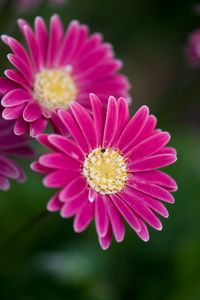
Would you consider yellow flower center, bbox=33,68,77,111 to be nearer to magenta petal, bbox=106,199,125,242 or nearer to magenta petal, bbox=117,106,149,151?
magenta petal, bbox=117,106,149,151

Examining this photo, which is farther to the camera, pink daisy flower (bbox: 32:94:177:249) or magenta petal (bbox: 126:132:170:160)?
magenta petal (bbox: 126:132:170:160)

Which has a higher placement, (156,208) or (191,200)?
(191,200)

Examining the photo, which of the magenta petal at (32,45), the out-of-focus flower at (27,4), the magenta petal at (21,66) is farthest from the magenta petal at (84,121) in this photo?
the out-of-focus flower at (27,4)

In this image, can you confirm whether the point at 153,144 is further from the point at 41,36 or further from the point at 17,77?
the point at 41,36

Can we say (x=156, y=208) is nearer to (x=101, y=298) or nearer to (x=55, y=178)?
(x=55, y=178)

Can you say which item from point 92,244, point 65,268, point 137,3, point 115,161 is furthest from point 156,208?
point 137,3

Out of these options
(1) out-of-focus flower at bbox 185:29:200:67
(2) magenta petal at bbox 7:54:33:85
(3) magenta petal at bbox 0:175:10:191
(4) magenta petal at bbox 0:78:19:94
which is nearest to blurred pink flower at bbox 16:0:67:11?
(1) out-of-focus flower at bbox 185:29:200:67

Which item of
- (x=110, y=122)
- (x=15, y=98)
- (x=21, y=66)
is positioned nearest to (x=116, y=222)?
(x=110, y=122)
